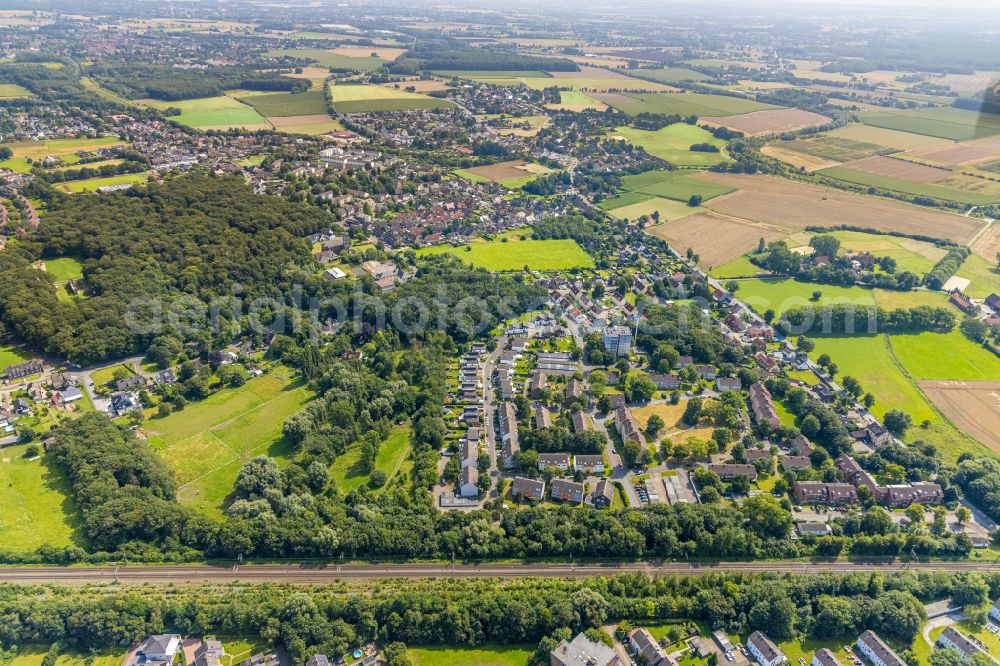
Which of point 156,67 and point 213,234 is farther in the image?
point 156,67

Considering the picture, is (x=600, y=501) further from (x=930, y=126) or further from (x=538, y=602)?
(x=930, y=126)

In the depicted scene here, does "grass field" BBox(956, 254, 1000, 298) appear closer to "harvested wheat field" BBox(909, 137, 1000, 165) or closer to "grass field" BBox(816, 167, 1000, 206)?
"grass field" BBox(816, 167, 1000, 206)

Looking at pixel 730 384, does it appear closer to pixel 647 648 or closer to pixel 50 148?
pixel 647 648

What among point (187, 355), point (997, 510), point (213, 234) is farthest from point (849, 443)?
point (213, 234)

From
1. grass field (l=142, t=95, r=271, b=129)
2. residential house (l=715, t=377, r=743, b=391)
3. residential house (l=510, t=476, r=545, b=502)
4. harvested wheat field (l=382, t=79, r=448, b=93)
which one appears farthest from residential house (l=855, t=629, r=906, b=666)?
harvested wheat field (l=382, t=79, r=448, b=93)

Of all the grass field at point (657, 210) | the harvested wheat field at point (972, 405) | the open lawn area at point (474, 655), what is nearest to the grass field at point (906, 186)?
the grass field at point (657, 210)

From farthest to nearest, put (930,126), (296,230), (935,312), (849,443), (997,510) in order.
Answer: (930,126), (296,230), (935,312), (849,443), (997,510)
